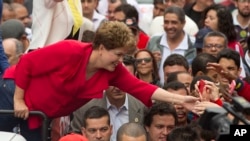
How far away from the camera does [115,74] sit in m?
7.96

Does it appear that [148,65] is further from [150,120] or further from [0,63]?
[0,63]

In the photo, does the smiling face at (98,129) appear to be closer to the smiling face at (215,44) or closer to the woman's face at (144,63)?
the woman's face at (144,63)

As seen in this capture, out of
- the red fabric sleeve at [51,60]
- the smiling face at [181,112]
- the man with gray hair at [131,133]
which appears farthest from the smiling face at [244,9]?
the red fabric sleeve at [51,60]

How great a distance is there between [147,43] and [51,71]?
456cm

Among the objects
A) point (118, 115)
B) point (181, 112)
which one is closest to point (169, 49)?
point (118, 115)

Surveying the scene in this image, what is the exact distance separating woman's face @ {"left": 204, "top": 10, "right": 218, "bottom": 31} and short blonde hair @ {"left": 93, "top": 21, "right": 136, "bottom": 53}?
456 cm

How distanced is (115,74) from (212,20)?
14.9 ft

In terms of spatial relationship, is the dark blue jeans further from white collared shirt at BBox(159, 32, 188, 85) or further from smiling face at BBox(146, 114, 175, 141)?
white collared shirt at BBox(159, 32, 188, 85)

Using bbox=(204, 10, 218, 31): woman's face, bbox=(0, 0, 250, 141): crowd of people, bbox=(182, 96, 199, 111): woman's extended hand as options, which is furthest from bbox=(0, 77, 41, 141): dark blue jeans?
bbox=(204, 10, 218, 31): woman's face

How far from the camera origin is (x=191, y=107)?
312 inches

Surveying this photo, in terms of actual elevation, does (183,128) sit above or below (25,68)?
below

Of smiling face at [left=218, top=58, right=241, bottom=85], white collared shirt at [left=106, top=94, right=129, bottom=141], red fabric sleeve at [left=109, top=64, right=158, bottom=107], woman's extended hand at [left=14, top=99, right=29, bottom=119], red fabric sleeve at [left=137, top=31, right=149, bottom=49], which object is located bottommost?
white collared shirt at [left=106, top=94, right=129, bottom=141]

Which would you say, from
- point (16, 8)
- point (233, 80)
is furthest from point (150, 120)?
point (16, 8)

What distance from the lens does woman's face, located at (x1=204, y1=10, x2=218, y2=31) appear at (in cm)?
1222
